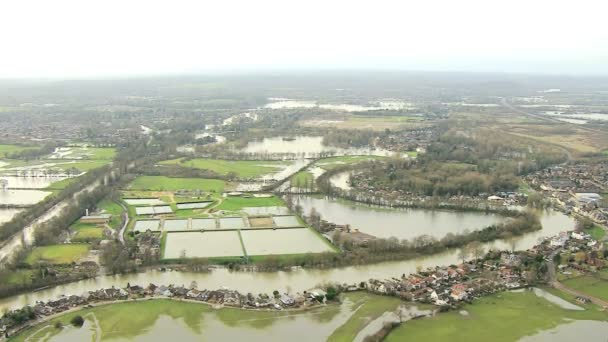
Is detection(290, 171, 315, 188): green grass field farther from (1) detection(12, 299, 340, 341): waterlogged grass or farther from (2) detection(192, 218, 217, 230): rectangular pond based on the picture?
(1) detection(12, 299, 340, 341): waterlogged grass

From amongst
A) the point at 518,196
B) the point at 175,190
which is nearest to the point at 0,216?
the point at 175,190

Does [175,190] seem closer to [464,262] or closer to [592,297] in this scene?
[464,262]

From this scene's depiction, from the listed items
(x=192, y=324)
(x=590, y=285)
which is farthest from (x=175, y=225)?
(x=590, y=285)

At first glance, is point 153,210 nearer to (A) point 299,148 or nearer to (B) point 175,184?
(B) point 175,184

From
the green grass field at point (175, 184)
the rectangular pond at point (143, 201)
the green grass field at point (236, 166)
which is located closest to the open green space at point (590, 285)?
the green grass field at point (175, 184)

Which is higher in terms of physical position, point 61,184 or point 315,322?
point 61,184

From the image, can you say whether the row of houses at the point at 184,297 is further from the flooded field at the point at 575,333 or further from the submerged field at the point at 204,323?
the flooded field at the point at 575,333
